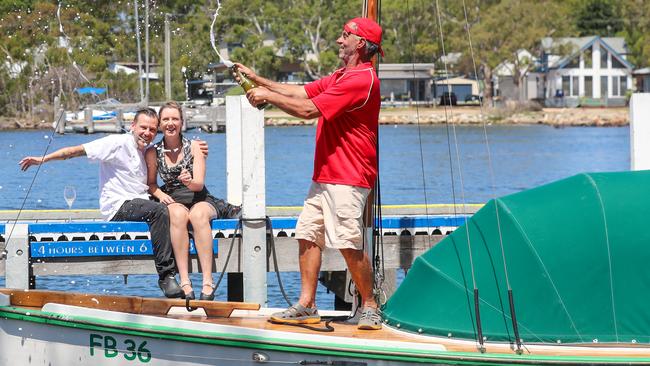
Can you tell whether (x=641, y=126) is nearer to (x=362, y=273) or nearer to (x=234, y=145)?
(x=362, y=273)

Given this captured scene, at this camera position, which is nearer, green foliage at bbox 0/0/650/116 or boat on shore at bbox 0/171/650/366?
boat on shore at bbox 0/171/650/366

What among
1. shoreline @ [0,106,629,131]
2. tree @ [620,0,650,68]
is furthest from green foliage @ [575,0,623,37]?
shoreline @ [0,106,629,131]

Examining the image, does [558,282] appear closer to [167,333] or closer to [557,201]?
[557,201]

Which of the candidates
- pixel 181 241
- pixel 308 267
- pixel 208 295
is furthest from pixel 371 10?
pixel 208 295

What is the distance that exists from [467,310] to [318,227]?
112 centimetres

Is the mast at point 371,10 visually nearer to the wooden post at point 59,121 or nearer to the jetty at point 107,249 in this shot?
the jetty at point 107,249

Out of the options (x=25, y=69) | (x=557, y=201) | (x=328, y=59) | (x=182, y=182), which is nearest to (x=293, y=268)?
(x=182, y=182)

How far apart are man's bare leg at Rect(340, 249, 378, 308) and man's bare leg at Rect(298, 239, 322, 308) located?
20 cm

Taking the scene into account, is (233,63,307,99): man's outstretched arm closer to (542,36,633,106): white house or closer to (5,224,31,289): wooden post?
(5,224,31,289): wooden post

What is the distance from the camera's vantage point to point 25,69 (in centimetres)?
5891

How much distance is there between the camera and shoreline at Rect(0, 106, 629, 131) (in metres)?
87.2

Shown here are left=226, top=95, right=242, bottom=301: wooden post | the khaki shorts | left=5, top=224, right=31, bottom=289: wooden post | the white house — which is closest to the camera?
the khaki shorts

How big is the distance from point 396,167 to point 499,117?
4896 centimetres

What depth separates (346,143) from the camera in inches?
331
